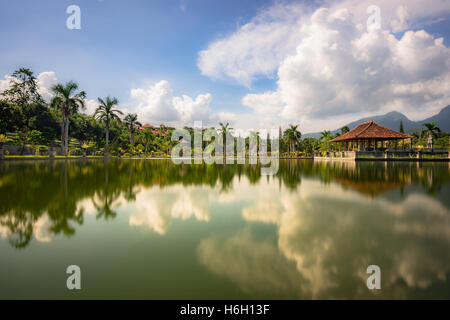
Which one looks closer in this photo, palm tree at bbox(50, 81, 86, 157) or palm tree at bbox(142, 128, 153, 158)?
palm tree at bbox(50, 81, 86, 157)

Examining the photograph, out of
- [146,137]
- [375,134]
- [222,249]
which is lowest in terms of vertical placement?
[222,249]

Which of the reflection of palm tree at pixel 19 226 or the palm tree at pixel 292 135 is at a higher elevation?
the palm tree at pixel 292 135

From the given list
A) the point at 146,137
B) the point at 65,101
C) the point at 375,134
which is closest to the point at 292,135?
the point at 375,134

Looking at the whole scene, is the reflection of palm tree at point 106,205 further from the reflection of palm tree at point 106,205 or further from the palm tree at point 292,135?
the palm tree at point 292,135

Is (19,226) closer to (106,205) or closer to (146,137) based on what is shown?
(106,205)

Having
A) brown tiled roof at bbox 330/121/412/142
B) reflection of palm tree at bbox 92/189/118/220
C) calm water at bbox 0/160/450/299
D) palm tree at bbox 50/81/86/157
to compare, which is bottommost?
calm water at bbox 0/160/450/299

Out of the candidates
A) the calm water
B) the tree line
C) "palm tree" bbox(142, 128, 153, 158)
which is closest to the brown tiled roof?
the tree line

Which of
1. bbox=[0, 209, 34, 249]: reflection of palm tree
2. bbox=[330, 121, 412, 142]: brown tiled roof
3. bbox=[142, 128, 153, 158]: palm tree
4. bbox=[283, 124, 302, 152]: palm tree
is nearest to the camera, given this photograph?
bbox=[0, 209, 34, 249]: reflection of palm tree

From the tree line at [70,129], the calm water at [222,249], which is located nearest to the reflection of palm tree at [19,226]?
the calm water at [222,249]

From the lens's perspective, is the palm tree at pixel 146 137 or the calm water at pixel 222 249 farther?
the palm tree at pixel 146 137

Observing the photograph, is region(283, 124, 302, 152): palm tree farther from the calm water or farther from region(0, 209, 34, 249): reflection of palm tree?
region(0, 209, 34, 249): reflection of palm tree

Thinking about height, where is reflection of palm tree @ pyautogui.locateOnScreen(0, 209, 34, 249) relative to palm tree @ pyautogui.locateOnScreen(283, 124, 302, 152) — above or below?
below

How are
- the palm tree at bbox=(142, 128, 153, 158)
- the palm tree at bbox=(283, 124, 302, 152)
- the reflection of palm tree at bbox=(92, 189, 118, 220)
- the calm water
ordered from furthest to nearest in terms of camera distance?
the palm tree at bbox=(283, 124, 302, 152)
the palm tree at bbox=(142, 128, 153, 158)
the reflection of palm tree at bbox=(92, 189, 118, 220)
the calm water

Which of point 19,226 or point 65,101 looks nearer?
point 19,226
